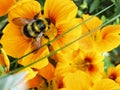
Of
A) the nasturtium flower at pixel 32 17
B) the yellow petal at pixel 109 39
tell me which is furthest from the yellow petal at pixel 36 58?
the yellow petal at pixel 109 39

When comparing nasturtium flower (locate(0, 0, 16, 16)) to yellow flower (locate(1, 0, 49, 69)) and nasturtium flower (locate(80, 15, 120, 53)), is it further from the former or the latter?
nasturtium flower (locate(80, 15, 120, 53))

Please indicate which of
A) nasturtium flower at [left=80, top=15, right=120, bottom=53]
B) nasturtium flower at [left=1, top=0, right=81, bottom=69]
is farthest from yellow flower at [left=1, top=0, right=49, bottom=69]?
nasturtium flower at [left=80, top=15, right=120, bottom=53]

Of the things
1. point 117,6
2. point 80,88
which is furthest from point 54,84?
point 117,6

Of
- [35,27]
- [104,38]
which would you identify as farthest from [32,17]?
[104,38]

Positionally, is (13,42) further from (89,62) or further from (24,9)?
(89,62)

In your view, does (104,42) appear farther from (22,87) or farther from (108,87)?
(22,87)

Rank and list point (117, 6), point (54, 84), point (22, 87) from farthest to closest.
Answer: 1. point (117, 6)
2. point (54, 84)
3. point (22, 87)

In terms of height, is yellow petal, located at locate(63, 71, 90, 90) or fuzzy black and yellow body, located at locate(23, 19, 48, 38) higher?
fuzzy black and yellow body, located at locate(23, 19, 48, 38)
